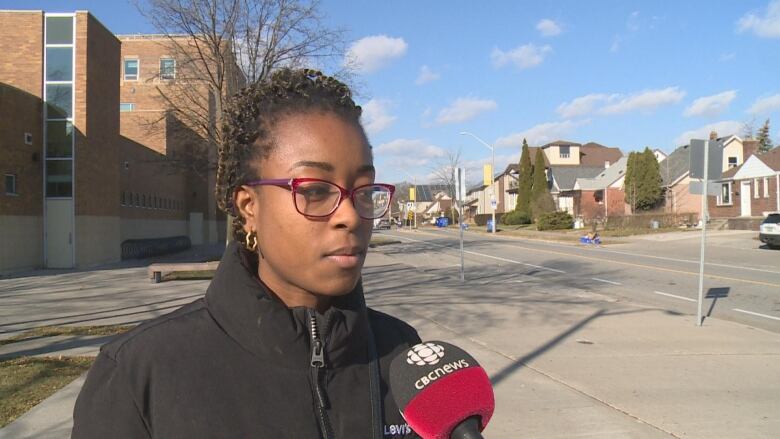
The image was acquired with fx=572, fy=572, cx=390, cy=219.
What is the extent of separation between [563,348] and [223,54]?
668 inches

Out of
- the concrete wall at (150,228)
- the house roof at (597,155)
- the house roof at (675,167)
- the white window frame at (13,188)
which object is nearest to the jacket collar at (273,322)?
the white window frame at (13,188)

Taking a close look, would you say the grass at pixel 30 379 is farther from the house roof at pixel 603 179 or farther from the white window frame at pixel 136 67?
the house roof at pixel 603 179

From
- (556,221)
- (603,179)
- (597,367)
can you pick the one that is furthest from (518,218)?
(597,367)

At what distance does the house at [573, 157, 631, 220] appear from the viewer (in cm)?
5806

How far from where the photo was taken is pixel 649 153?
50250mm

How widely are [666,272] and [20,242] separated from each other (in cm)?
2143

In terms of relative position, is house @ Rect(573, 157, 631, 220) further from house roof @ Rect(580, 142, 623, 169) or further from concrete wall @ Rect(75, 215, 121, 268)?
concrete wall @ Rect(75, 215, 121, 268)

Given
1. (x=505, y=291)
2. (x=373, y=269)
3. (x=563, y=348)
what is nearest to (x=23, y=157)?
(x=373, y=269)

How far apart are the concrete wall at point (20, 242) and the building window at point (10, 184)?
0.85m

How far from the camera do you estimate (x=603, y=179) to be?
63281mm

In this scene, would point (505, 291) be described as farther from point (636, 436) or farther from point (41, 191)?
point (41, 191)

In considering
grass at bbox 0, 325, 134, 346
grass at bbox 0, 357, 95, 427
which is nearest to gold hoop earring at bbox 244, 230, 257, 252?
grass at bbox 0, 357, 95, 427

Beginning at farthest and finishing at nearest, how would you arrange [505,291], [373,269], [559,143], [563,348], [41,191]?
[559,143]
[41,191]
[373,269]
[505,291]
[563,348]

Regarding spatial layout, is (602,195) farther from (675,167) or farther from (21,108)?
(21,108)
